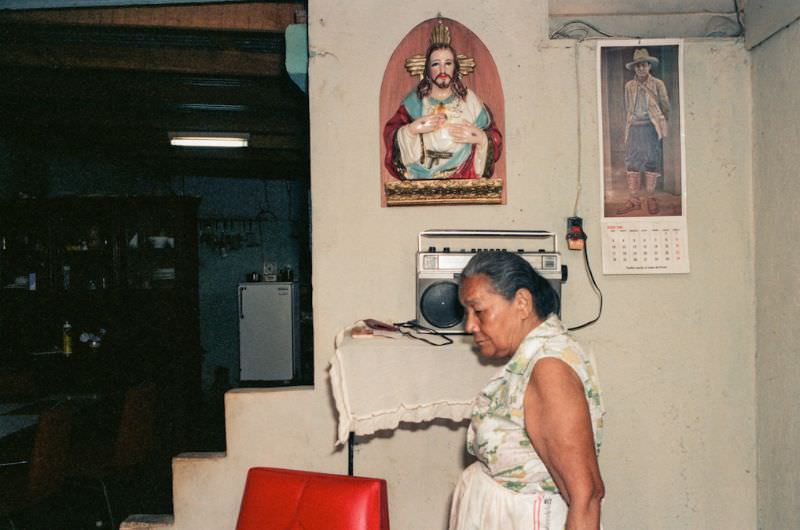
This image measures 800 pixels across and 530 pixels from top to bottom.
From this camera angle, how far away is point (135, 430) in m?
3.54

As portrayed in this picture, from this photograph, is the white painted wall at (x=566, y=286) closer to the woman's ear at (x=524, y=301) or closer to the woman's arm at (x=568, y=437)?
the woman's ear at (x=524, y=301)

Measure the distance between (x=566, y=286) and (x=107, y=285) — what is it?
4997mm

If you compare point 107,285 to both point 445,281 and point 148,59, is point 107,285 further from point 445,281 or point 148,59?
point 445,281

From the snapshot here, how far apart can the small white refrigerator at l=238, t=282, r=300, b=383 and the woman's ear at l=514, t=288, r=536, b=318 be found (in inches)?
265

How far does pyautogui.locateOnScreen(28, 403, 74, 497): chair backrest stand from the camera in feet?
9.71

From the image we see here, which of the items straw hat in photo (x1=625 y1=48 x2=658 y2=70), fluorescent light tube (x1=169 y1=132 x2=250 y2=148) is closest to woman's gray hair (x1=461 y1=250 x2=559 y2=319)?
straw hat in photo (x1=625 y1=48 x2=658 y2=70)

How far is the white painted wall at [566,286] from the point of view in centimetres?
254

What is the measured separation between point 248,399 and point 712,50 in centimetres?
223

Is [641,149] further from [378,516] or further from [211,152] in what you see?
[211,152]

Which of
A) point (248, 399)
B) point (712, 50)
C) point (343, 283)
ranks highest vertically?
point (712, 50)

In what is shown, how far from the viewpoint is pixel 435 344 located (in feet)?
7.22

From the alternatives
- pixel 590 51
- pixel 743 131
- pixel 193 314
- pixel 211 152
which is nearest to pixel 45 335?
pixel 193 314

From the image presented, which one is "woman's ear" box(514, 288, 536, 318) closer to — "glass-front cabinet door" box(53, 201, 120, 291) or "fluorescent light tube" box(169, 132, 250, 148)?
"fluorescent light tube" box(169, 132, 250, 148)

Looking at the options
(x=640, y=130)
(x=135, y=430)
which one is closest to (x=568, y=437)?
(x=640, y=130)
